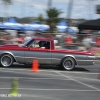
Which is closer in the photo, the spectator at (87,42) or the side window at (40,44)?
the side window at (40,44)

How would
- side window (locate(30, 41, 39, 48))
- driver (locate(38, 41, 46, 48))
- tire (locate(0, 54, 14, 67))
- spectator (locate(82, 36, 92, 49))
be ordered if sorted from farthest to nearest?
spectator (locate(82, 36, 92, 49)) → driver (locate(38, 41, 46, 48)) → side window (locate(30, 41, 39, 48)) → tire (locate(0, 54, 14, 67))

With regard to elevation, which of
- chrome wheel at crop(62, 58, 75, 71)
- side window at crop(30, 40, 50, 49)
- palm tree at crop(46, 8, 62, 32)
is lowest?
chrome wheel at crop(62, 58, 75, 71)

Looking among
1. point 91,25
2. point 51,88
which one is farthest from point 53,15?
point 51,88

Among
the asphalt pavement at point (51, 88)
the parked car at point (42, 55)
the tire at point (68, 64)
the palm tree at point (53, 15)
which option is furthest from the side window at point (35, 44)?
the palm tree at point (53, 15)

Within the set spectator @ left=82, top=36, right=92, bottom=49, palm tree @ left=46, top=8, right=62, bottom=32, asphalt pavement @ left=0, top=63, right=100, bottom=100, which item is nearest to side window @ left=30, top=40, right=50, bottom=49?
asphalt pavement @ left=0, top=63, right=100, bottom=100

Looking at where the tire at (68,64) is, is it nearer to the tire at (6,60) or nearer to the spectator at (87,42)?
the tire at (6,60)

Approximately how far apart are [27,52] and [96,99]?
772 centimetres

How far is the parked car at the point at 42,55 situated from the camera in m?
16.3

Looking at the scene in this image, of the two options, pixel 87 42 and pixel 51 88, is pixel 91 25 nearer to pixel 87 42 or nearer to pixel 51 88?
pixel 87 42

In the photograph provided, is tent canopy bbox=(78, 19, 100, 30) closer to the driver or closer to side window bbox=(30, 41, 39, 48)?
the driver

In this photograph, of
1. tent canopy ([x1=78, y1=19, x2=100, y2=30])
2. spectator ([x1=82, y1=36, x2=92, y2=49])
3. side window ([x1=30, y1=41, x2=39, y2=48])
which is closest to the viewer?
side window ([x1=30, y1=41, x2=39, y2=48])

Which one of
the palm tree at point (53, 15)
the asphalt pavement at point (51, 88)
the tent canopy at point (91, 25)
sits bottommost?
the asphalt pavement at point (51, 88)

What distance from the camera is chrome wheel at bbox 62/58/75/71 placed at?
1673 cm

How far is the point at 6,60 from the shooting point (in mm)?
16406
